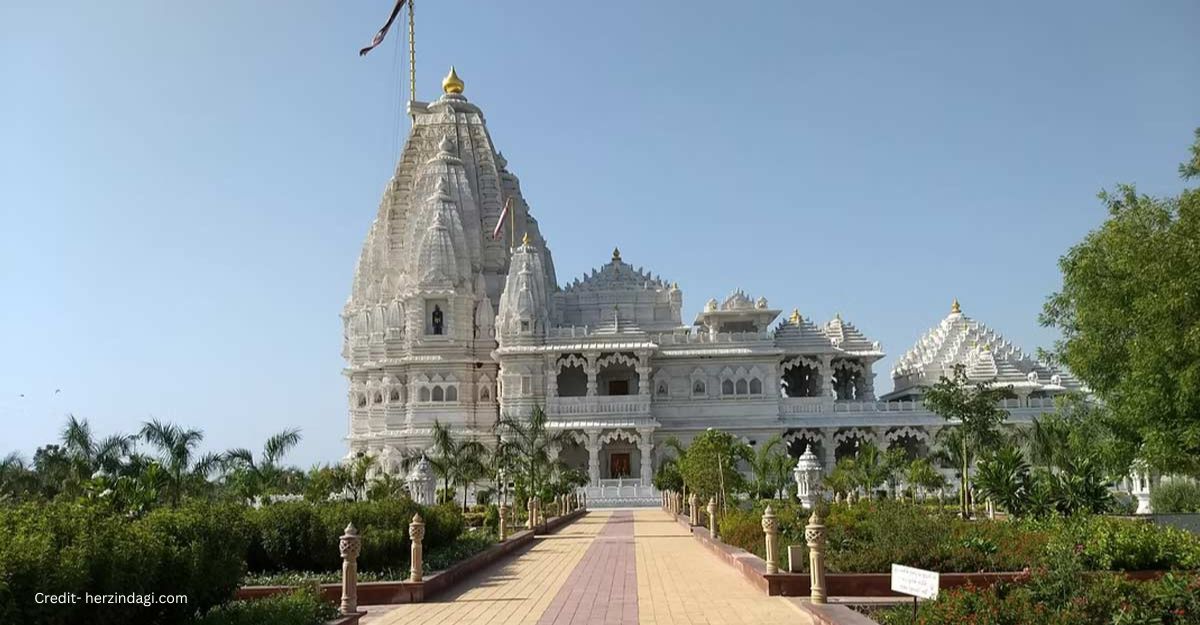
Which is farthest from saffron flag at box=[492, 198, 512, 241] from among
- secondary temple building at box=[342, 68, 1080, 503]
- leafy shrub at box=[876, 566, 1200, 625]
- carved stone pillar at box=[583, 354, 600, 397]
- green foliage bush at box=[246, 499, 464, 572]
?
leafy shrub at box=[876, 566, 1200, 625]

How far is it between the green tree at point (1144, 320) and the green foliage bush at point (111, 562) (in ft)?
59.7

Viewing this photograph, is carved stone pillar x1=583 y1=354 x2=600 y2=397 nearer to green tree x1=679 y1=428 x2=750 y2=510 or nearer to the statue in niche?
the statue in niche

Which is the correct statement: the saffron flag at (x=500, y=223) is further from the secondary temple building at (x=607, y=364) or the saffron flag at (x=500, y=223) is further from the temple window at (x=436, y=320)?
the temple window at (x=436, y=320)

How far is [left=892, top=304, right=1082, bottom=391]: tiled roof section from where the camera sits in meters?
57.4

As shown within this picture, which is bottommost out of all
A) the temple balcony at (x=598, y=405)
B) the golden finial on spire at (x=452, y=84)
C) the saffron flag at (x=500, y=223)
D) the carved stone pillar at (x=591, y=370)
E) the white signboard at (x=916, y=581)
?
the white signboard at (x=916, y=581)

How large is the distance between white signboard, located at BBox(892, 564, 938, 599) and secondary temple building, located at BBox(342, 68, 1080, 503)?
4463 centimetres

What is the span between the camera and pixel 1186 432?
72.9 feet

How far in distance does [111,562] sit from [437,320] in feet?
177

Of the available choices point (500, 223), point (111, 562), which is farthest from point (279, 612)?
point (500, 223)

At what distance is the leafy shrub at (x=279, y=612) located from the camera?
11.0m

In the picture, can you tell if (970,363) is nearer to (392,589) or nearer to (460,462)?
(460,462)

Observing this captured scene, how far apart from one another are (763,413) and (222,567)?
47.6 m

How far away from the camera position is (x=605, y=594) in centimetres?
1684

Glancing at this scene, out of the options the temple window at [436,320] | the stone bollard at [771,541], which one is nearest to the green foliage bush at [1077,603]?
the stone bollard at [771,541]
